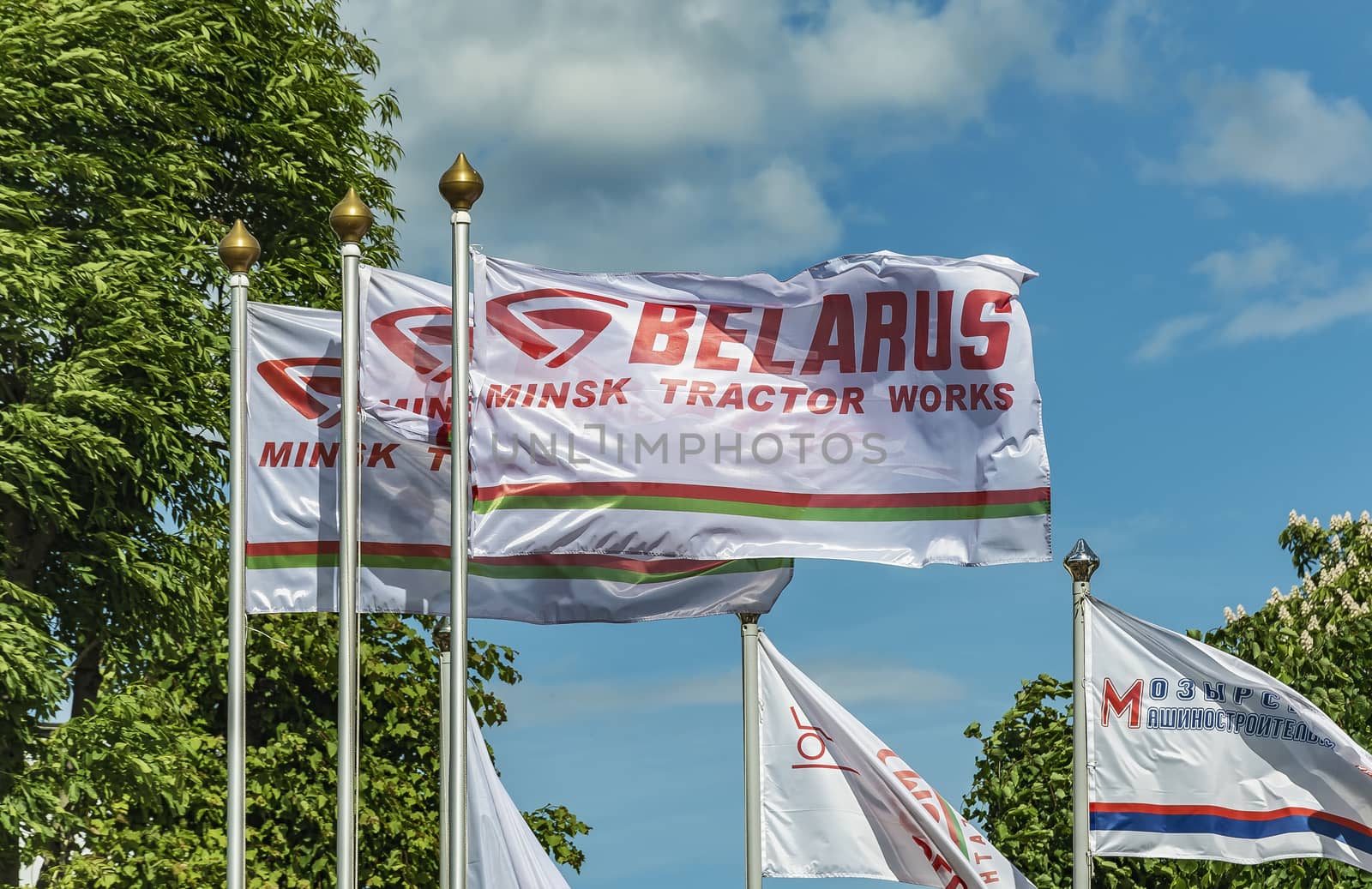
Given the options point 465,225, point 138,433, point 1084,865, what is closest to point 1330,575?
point 1084,865

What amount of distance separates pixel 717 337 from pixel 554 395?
118cm

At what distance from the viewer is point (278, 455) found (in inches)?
479

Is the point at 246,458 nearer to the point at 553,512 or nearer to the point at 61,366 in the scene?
the point at 553,512

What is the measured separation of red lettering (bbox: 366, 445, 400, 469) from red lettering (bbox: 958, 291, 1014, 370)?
12.9 ft

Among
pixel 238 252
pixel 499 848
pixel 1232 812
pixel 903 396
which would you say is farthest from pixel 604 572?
pixel 1232 812

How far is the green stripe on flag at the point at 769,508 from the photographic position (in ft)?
36.8

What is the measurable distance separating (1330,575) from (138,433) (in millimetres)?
16293

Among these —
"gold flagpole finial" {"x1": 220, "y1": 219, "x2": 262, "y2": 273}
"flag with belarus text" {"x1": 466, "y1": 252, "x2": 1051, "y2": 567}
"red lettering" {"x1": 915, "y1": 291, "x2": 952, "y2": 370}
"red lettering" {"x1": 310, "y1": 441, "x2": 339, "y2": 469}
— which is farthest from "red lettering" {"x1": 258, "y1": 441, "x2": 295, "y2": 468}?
"red lettering" {"x1": 915, "y1": 291, "x2": 952, "y2": 370}

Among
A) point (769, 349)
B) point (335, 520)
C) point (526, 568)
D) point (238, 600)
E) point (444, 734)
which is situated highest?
point (769, 349)

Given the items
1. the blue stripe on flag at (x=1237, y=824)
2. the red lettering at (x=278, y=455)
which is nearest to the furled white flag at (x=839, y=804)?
the blue stripe on flag at (x=1237, y=824)

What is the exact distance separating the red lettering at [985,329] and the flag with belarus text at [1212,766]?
2222 mm

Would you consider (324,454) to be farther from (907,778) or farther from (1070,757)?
(1070,757)

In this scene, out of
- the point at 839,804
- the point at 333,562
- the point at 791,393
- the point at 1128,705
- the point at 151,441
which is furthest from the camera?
the point at 151,441

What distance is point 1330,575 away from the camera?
25078mm
